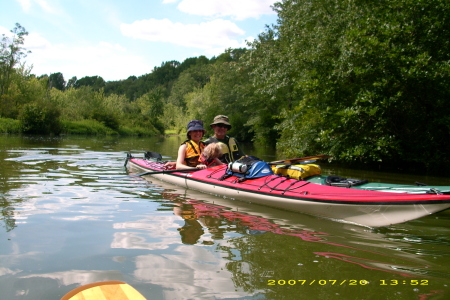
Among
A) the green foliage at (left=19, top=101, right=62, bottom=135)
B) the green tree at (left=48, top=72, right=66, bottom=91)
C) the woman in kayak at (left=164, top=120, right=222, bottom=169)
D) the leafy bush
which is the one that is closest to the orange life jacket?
the woman in kayak at (left=164, top=120, right=222, bottom=169)

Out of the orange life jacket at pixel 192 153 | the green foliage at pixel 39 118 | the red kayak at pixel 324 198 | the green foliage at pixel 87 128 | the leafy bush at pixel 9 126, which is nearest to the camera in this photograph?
the red kayak at pixel 324 198

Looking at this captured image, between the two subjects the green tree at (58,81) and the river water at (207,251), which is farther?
the green tree at (58,81)

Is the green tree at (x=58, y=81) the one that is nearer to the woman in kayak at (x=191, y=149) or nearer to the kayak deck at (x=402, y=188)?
the woman in kayak at (x=191, y=149)

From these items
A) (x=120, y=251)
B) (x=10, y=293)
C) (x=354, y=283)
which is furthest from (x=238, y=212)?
(x=10, y=293)

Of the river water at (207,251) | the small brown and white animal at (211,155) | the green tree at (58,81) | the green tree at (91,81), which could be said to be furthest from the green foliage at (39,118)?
the green tree at (91,81)

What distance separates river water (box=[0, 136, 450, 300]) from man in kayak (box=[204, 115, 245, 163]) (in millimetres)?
1352

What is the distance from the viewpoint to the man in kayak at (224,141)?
22.3 feet

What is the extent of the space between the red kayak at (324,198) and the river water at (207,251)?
0.15 m

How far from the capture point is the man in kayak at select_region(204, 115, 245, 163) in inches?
268

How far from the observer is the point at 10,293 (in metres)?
2.60

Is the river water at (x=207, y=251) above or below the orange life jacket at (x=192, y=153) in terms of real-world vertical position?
below

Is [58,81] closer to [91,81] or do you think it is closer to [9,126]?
[91,81]
